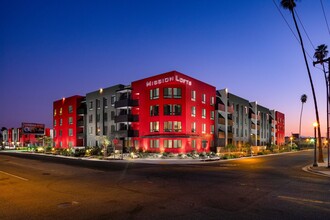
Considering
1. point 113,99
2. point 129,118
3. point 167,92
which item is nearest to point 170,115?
point 167,92

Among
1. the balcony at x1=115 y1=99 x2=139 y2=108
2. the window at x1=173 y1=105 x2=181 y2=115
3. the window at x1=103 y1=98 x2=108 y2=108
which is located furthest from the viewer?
the window at x1=103 y1=98 x2=108 y2=108

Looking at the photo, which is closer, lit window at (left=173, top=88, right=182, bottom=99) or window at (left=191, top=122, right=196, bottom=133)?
lit window at (left=173, top=88, right=182, bottom=99)

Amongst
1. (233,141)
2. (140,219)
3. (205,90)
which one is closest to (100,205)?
(140,219)

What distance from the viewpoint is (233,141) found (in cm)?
5822

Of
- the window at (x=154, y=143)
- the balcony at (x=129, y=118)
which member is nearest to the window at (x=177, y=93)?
the window at (x=154, y=143)


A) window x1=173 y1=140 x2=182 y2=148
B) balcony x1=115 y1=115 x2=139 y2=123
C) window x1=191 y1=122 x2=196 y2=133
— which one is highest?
balcony x1=115 y1=115 x2=139 y2=123

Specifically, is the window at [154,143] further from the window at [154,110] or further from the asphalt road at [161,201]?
the asphalt road at [161,201]

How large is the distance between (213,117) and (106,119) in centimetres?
2228

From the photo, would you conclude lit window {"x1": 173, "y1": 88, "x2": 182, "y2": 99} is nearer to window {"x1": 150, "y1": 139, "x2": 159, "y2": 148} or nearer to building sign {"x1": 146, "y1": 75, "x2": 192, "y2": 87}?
building sign {"x1": 146, "y1": 75, "x2": 192, "y2": 87}

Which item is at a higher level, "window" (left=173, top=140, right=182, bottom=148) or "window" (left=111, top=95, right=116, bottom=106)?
"window" (left=111, top=95, right=116, bottom=106)

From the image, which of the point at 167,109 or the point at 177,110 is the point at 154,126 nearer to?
the point at 167,109

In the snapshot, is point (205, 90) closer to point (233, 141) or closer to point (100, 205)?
point (233, 141)

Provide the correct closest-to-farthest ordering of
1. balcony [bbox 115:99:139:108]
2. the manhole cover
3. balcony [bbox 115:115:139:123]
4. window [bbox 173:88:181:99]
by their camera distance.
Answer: the manhole cover
window [bbox 173:88:181:99]
balcony [bbox 115:115:139:123]
balcony [bbox 115:99:139:108]

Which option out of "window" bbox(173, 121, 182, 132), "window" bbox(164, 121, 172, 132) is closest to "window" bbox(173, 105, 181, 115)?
"window" bbox(173, 121, 182, 132)
